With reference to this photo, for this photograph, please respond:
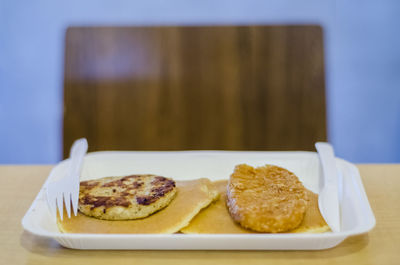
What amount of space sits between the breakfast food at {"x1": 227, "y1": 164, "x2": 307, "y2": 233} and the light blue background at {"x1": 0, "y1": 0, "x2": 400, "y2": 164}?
6.46ft

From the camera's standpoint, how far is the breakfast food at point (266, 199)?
87cm

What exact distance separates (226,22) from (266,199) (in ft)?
6.99

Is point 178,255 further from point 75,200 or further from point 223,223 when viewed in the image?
point 75,200

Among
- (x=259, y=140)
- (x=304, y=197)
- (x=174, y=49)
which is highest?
(x=174, y=49)

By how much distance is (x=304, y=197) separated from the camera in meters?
1.00

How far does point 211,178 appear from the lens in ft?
4.34

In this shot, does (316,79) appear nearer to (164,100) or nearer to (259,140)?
(259,140)

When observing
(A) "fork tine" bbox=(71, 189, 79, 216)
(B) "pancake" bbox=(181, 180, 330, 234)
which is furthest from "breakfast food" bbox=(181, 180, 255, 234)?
(A) "fork tine" bbox=(71, 189, 79, 216)

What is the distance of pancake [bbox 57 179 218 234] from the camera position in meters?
0.90

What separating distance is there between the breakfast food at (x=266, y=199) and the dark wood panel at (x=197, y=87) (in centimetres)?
105

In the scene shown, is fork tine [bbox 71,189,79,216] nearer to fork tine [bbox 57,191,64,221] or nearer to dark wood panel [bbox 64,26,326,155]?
fork tine [bbox 57,191,64,221]

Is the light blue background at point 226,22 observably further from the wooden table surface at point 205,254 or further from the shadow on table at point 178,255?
the shadow on table at point 178,255

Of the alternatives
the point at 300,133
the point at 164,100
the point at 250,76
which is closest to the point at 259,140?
the point at 300,133

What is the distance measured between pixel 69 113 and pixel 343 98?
2.17 meters
